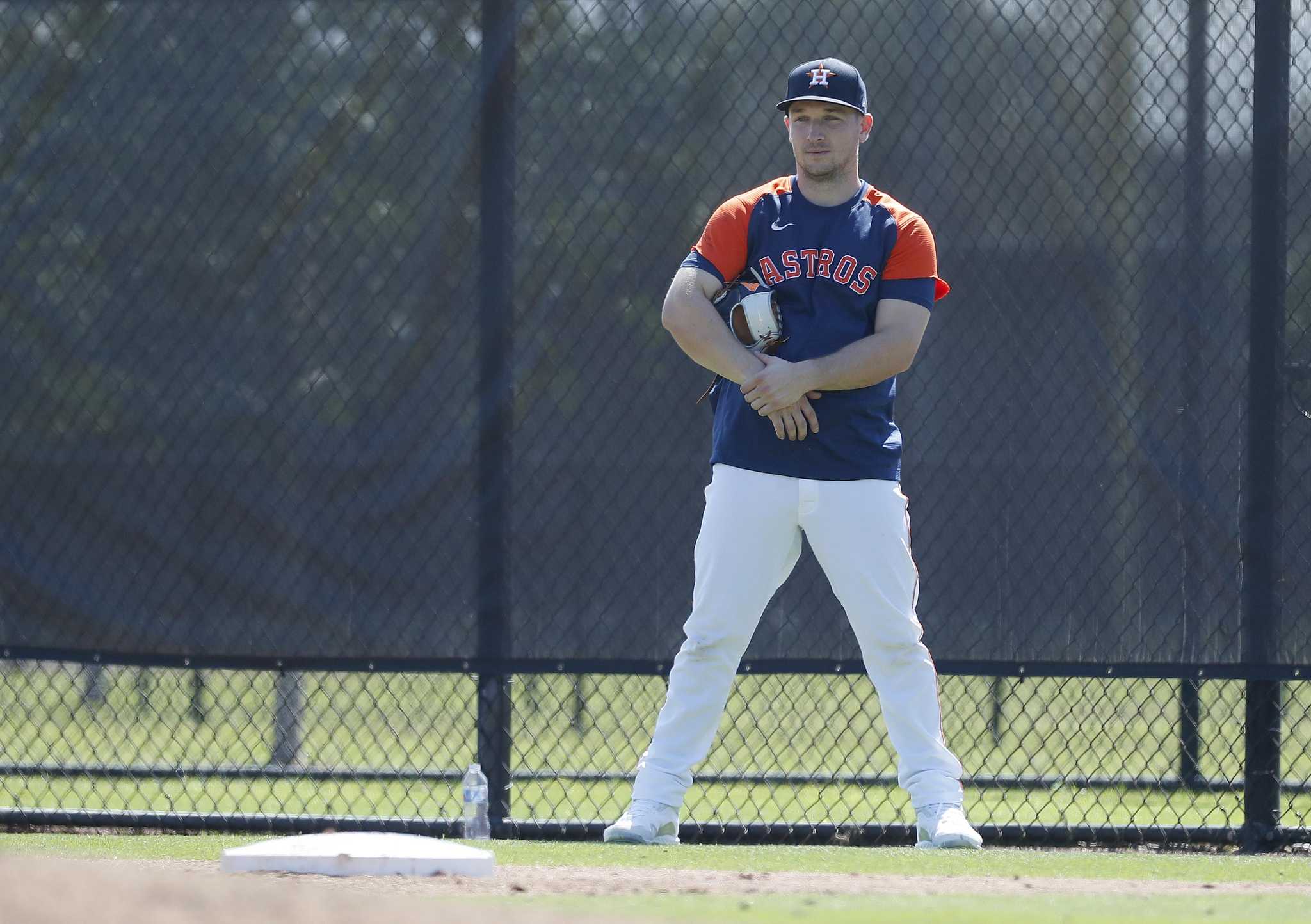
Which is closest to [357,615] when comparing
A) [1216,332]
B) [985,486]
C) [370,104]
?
[370,104]

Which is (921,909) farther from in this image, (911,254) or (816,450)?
(911,254)

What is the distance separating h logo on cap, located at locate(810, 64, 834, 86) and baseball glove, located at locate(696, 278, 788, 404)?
21.0 inches

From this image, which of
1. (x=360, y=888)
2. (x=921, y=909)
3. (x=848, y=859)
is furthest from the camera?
(x=848, y=859)

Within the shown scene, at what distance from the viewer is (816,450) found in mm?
4121

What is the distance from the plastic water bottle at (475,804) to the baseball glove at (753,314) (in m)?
1.53

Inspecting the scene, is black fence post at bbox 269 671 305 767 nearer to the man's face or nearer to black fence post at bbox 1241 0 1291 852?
the man's face

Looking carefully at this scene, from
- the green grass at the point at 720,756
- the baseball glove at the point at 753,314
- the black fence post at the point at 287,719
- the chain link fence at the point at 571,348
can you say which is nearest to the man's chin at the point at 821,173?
the baseball glove at the point at 753,314

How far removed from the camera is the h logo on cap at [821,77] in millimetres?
4113

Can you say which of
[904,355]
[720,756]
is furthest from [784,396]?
[720,756]

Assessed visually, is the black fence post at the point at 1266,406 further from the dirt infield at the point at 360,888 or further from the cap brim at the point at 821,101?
the cap brim at the point at 821,101

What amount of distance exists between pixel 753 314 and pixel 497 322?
1062 mm

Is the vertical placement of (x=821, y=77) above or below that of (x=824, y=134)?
above

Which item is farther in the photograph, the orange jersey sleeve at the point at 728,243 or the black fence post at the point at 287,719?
the black fence post at the point at 287,719

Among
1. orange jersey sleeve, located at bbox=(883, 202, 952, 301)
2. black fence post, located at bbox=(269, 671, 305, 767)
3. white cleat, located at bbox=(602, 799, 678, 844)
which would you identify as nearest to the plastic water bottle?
white cleat, located at bbox=(602, 799, 678, 844)
